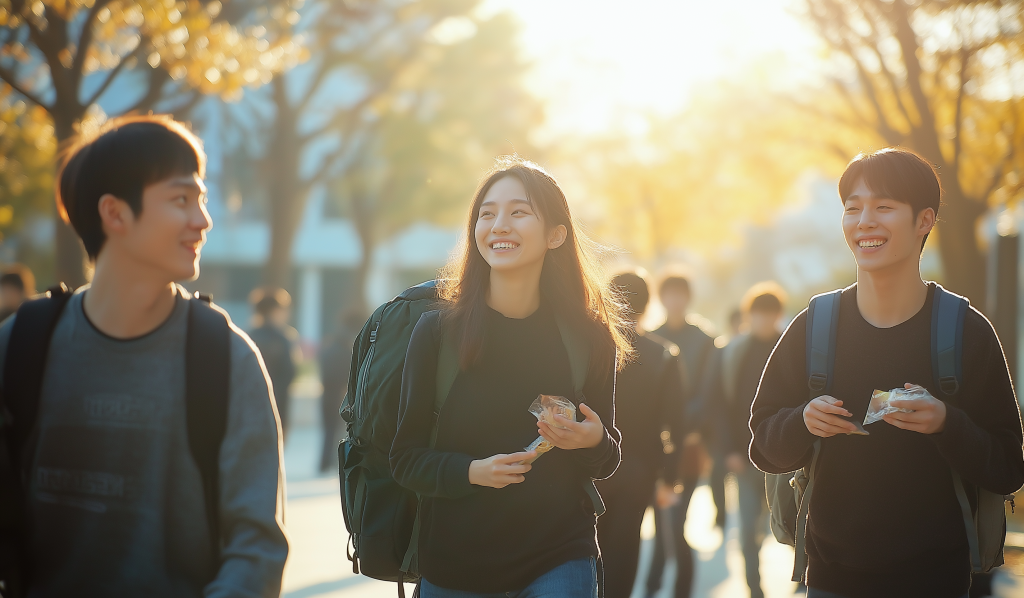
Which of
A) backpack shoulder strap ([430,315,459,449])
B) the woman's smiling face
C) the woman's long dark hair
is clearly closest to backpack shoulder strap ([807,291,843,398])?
the woman's long dark hair

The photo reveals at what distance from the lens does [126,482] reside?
8.32 feet

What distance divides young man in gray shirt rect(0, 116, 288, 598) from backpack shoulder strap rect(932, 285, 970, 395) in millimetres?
2005

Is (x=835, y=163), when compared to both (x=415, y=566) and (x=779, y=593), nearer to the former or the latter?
(x=779, y=593)

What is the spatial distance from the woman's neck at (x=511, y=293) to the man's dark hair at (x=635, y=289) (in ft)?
8.00

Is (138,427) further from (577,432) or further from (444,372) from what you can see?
(577,432)

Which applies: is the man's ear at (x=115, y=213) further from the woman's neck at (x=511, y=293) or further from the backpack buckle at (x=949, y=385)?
the backpack buckle at (x=949, y=385)

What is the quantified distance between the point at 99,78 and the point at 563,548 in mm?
35007

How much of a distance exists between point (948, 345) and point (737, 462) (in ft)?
15.1

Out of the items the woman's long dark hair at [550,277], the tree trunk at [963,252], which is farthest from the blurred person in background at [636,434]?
the tree trunk at [963,252]

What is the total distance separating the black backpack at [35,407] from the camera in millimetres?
2502

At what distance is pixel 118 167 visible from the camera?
2633 mm

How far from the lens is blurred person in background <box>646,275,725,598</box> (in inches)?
305

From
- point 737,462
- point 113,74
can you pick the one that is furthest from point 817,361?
point 113,74

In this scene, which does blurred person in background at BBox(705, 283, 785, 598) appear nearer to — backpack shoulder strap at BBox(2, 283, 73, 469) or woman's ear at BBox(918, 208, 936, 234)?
woman's ear at BBox(918, 208, 936, 234)
